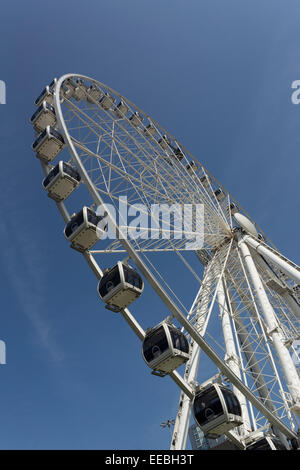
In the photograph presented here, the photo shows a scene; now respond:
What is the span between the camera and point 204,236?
58.9 ft

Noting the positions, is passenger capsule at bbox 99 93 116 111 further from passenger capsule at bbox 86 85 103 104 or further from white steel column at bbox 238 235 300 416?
white steel column at bbox 238 235 300 416

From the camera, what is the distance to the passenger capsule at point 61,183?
13.1 metres

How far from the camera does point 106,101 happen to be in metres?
18.9

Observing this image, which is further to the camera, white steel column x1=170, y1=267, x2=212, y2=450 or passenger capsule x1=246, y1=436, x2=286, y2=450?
white steel column x1=170, y1=267, x2=212, y2=450

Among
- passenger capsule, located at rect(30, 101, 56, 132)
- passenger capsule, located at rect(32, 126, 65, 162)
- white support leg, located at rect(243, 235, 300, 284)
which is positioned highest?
passenger capsule, located at rect(30, 101, 56, 132)

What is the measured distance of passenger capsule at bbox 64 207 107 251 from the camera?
11.2m

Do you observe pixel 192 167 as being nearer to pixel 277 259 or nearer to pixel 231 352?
pixel 277 259

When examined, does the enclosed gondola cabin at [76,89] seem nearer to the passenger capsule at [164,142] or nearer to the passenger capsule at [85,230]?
the passenger capsule at [164,142]

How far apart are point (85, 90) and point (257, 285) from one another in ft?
41.3

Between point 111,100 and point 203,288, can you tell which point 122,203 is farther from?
point 111,100

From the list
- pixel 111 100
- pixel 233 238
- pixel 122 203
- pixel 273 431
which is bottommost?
pixel 273 431

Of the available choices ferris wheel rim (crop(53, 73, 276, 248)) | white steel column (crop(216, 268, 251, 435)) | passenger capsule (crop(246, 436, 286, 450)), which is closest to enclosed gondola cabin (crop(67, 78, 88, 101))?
ferris wheel rim (crop(53, 73, 276, 248))

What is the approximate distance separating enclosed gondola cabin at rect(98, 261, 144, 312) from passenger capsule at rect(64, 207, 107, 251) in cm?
156
